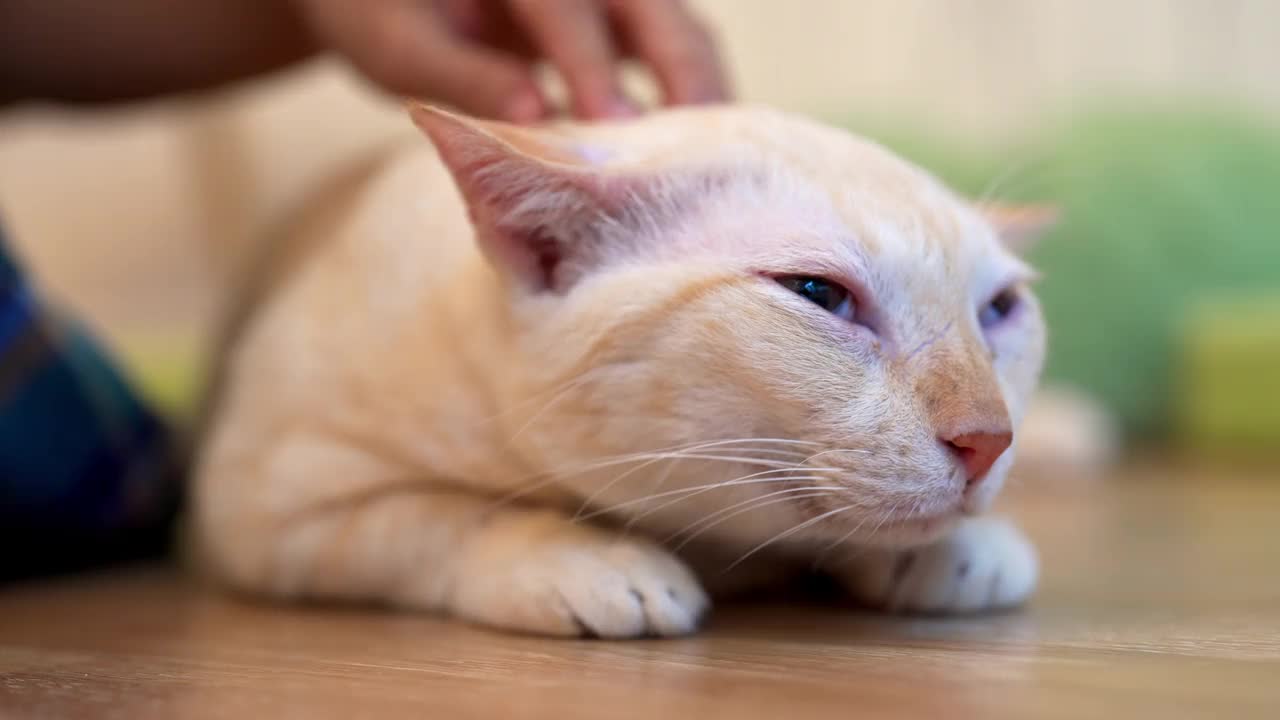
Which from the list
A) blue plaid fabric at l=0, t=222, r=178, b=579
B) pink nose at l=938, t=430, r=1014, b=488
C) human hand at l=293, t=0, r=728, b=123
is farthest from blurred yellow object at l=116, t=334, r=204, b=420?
pink nose at l=938, t=430, r=1014, b=488

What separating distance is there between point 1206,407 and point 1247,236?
47 cm

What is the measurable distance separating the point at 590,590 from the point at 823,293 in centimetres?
30

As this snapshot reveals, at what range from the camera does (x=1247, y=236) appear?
2848 millimetres

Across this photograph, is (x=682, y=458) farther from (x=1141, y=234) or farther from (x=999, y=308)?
(x=1141, y=234)

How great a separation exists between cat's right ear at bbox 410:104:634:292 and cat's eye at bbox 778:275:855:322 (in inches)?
6.2

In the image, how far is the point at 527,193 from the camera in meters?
0.93

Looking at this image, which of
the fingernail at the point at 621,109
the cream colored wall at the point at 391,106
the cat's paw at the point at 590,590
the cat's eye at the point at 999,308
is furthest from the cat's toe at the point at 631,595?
the cream colored wall at the point at 391,106

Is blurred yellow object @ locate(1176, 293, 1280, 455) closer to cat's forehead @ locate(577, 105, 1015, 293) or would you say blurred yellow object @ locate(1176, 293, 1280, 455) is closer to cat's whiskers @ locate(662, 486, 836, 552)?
cat's forehead @ locate(577, 105, 1015, 293)

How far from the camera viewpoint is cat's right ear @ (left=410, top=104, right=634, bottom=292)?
89 cm

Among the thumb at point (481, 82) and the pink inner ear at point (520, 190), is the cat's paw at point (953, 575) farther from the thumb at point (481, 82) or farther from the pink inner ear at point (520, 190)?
the thumb at point (481, 82)

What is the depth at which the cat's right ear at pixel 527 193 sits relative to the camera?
34.9 inches

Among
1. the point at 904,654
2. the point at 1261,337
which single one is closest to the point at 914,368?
the point at 904,654

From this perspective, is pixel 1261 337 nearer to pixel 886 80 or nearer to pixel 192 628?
pixel 886 80

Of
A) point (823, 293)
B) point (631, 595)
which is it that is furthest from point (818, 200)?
point (631, 595)
